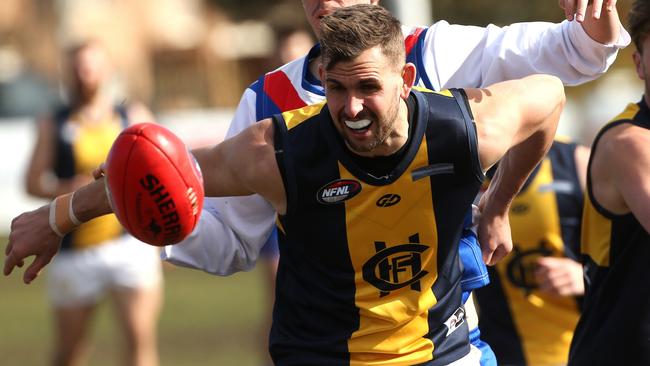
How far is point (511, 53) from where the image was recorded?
14.4ft

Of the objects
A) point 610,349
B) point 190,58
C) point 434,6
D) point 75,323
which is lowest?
point 190,58

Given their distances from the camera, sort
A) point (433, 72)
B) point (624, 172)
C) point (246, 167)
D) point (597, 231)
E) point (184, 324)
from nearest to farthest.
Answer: point (246, 167)
point (624, 172)
point (433, 72)
point (597, 231)
point (184, 324)

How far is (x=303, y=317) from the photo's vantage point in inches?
165

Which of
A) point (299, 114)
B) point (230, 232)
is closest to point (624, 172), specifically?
point (299, 114)

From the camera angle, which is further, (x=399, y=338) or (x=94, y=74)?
(x=94, y=74)

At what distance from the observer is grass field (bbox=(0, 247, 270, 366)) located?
34.0ft

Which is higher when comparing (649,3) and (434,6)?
(649,3)

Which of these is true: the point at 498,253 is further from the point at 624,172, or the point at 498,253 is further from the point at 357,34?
the point at 357,34

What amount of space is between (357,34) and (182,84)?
2904 centimetres

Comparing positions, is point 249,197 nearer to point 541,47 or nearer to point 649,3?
point 541,47

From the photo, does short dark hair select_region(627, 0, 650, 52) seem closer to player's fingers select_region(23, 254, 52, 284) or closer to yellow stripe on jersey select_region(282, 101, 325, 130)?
yellow stripe on jersey select_region(282, 101, 325, 130)

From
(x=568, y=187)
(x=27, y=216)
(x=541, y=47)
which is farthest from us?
(x=568, y=187)

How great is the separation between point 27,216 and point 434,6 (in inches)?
719

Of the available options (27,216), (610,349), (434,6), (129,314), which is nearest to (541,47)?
(610,349)
